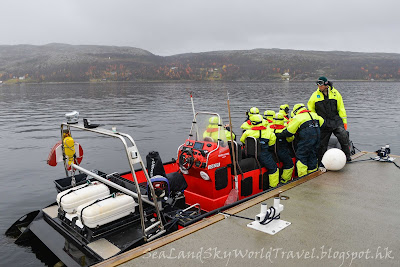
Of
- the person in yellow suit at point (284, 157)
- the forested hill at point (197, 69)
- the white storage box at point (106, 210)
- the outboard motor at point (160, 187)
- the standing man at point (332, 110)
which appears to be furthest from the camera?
the forested hill at point (197, 69)

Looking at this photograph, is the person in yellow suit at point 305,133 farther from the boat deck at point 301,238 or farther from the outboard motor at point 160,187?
the outboard motor at point 160,187

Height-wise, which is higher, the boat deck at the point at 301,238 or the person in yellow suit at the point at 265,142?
the person in yellow suit at the point at 265,142

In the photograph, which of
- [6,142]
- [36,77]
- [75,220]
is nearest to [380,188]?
[75,220]

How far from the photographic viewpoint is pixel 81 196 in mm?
4145

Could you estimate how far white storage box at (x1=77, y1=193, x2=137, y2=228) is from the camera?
3.64 metres

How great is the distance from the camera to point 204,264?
112 inches

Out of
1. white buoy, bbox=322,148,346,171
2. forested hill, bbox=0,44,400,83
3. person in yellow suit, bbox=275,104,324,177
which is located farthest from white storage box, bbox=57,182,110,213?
forested hill, bbox=0,44,400,83

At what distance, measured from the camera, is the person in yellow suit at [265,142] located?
5.55 metres

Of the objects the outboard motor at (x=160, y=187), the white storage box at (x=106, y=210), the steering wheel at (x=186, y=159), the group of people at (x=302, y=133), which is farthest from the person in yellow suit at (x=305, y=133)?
the white storage box at (x=106, y=210)

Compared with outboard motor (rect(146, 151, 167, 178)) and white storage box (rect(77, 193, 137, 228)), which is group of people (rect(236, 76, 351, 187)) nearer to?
outboard motor (rect(146, 151, 167, 178))

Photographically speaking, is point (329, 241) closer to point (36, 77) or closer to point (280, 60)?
point (36, 77)

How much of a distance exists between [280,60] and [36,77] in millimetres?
89339

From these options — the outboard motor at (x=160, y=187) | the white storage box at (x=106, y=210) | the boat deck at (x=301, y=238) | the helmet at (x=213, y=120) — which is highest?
A: the helmet at (x=213, y=120)

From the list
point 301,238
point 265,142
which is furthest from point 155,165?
point 301,238
